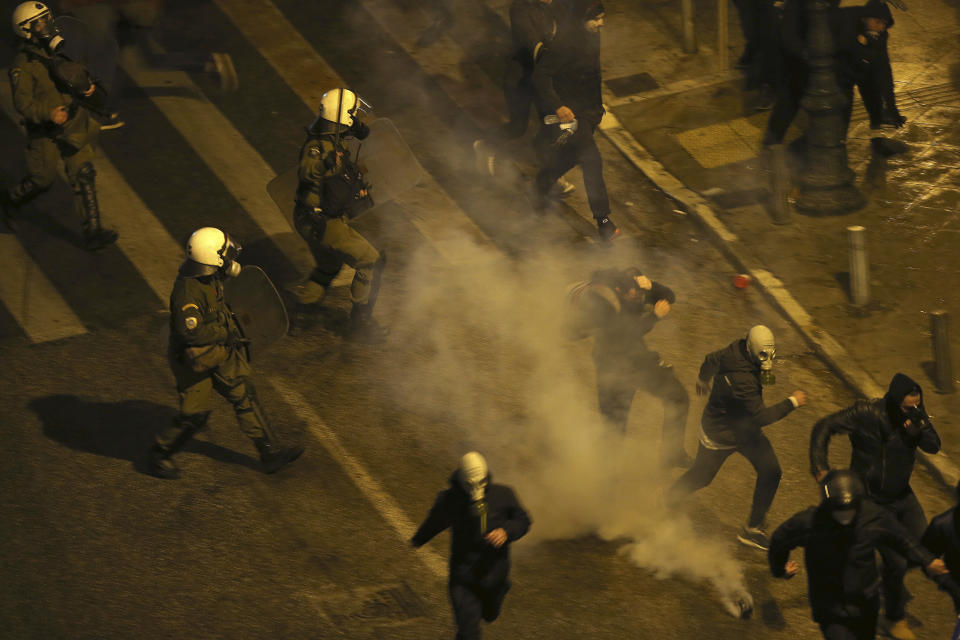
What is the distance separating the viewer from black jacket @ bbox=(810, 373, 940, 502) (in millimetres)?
7629

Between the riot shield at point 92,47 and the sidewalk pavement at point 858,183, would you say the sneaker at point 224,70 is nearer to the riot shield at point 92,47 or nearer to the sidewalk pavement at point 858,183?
the riot shield at point 92,47

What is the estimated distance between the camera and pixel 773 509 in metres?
8.81

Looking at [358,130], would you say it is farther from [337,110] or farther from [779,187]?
[779,187]

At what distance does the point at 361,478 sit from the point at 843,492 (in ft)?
11.4

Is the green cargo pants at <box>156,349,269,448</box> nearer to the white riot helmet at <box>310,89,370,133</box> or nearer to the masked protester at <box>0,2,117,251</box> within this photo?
the white riot helmet at <box>310,89,370,133</box>

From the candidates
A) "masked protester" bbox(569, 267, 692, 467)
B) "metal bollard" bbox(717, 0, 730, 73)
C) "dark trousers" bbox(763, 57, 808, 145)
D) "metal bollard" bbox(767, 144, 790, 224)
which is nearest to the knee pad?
"masked protester" bbox(569, 267, 692, 467)

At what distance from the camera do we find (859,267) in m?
10.4

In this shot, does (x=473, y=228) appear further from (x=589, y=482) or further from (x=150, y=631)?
(x=150, y=631)

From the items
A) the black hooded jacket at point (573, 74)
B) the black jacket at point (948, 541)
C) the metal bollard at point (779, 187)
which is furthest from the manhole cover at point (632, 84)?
the black jacket at point (948, 541)

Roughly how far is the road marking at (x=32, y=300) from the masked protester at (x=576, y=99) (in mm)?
4259

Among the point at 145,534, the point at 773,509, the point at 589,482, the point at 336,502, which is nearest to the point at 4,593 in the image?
the point at 145,534

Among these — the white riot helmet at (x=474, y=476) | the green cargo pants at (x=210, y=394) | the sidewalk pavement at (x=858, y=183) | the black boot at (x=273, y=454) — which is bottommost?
the sidewalk pavement at (x=858, y=183)

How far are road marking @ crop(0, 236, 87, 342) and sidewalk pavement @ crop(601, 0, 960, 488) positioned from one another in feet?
18.1

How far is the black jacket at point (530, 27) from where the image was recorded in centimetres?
1123
